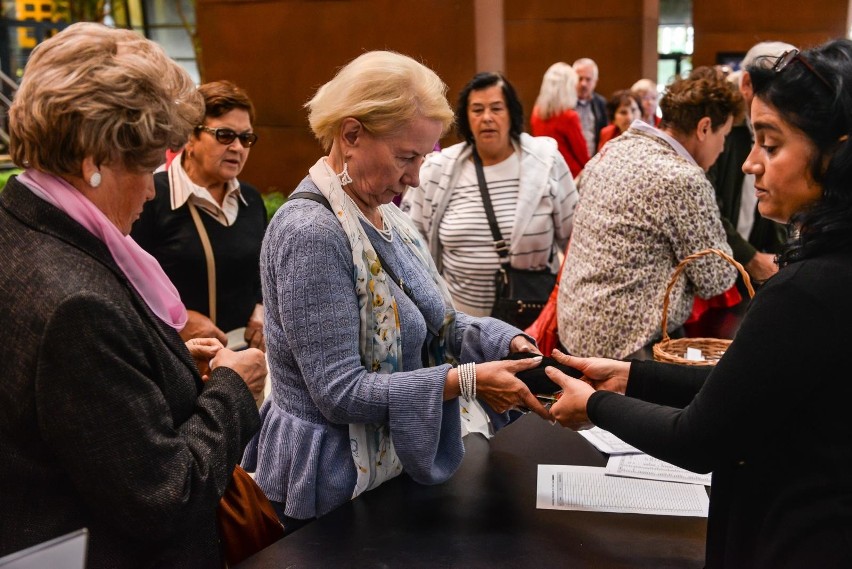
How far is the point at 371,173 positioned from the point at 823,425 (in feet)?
3.79

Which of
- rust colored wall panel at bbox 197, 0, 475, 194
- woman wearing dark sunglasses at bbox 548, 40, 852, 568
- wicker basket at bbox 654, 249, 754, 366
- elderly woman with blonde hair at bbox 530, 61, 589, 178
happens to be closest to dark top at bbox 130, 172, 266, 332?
wicker basket at bbox 654, 249, 754, 366

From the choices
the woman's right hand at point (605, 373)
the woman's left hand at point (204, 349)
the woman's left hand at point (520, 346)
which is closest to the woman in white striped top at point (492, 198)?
the woman's left hand at point (520, 346)

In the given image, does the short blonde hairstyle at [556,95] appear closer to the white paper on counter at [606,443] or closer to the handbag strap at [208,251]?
the handbag strap at [208,251]

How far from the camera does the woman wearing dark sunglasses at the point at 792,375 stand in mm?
1328

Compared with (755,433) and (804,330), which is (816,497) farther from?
(804,330)

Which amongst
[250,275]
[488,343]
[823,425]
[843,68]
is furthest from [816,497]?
[250,275]

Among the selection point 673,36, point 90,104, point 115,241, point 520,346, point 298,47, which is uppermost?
point 673,36

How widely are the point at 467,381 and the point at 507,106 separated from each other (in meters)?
2.72

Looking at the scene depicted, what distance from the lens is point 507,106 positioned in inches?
172

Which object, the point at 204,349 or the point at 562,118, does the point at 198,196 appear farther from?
the point at 562,118

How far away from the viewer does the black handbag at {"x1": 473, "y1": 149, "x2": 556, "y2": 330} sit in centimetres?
400

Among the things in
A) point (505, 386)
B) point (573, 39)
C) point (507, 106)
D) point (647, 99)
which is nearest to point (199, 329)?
point (505, 386)

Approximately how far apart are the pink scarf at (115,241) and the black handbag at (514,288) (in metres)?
2.59

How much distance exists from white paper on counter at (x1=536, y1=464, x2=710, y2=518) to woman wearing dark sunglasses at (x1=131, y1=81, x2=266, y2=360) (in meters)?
1.73
